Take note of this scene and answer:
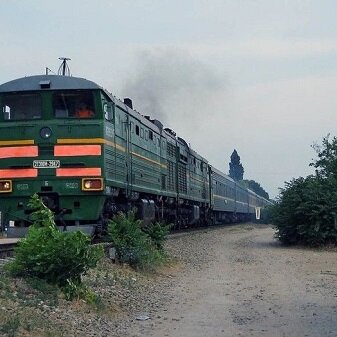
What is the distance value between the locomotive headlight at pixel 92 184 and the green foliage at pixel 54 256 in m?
4.55

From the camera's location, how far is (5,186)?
46.8ft

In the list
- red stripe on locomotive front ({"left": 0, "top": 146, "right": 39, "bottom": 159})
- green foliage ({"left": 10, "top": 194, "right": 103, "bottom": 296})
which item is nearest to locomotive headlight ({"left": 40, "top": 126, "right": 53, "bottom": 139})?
red stripe on locomotive front ({"left": 0, "top": 146, "right": 39, "bottom": 159})

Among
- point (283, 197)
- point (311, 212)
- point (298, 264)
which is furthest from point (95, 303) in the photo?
point (283, 197)

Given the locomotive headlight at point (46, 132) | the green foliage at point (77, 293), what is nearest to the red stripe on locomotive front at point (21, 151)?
the locomotive headlight at point (46, 132)

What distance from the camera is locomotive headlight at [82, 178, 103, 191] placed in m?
14.1

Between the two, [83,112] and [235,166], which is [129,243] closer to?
[83,112]

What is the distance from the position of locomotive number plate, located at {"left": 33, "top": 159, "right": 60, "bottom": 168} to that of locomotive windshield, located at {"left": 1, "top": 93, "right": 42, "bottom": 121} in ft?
3.57

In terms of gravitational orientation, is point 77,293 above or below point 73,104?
below

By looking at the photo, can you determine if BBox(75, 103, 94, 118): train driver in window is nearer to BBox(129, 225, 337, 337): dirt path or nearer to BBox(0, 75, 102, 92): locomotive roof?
BBox(0, 75, 102, 92): locomotive roof

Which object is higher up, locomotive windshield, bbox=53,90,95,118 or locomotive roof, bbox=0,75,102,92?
locomotive roof, bbox=0,75,102,92

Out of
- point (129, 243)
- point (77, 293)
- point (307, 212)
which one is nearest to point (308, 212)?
point (307, 212)

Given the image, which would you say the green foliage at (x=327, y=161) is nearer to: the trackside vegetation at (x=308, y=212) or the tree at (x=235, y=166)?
the trackside vegetation at (x=308, y=212)

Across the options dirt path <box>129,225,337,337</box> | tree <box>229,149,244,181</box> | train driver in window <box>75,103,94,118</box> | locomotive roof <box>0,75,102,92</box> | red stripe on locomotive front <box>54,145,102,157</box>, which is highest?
tree <box>229,149,244,181</box>

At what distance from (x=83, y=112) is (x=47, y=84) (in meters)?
1.03
